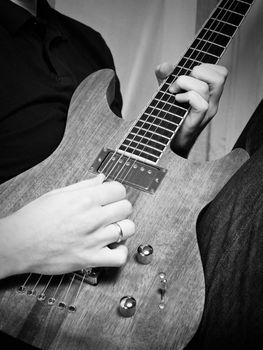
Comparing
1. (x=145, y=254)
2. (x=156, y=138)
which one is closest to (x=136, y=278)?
(x=145, y=254)

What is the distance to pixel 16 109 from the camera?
2.81ft

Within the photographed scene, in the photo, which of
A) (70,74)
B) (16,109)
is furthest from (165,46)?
(16,109)

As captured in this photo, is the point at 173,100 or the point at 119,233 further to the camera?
the point at 173,100

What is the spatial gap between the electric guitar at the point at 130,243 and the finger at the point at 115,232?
0.12ft

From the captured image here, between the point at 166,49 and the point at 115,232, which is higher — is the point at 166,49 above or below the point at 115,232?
below

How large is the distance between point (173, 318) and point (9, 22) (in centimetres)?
79

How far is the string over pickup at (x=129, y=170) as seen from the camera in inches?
28.9


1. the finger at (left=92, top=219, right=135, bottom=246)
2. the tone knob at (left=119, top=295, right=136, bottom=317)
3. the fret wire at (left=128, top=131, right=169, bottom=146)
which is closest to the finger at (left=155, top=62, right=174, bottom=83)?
the fret wire at (left=128, top=131, right=169, bottom=146)

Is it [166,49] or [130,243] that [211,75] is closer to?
[130,243]

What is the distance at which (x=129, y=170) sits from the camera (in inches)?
29.7

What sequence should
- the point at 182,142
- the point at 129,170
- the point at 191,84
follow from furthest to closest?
the point at 182,142
the point at 191,84
the point at 129,170

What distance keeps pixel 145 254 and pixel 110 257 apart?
62mm

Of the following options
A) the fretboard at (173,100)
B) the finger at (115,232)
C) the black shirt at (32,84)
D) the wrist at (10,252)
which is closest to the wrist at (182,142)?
the fretboard at (173,100)

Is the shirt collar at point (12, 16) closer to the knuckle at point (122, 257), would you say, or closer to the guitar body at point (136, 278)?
the guitar body at point (136, 278)
